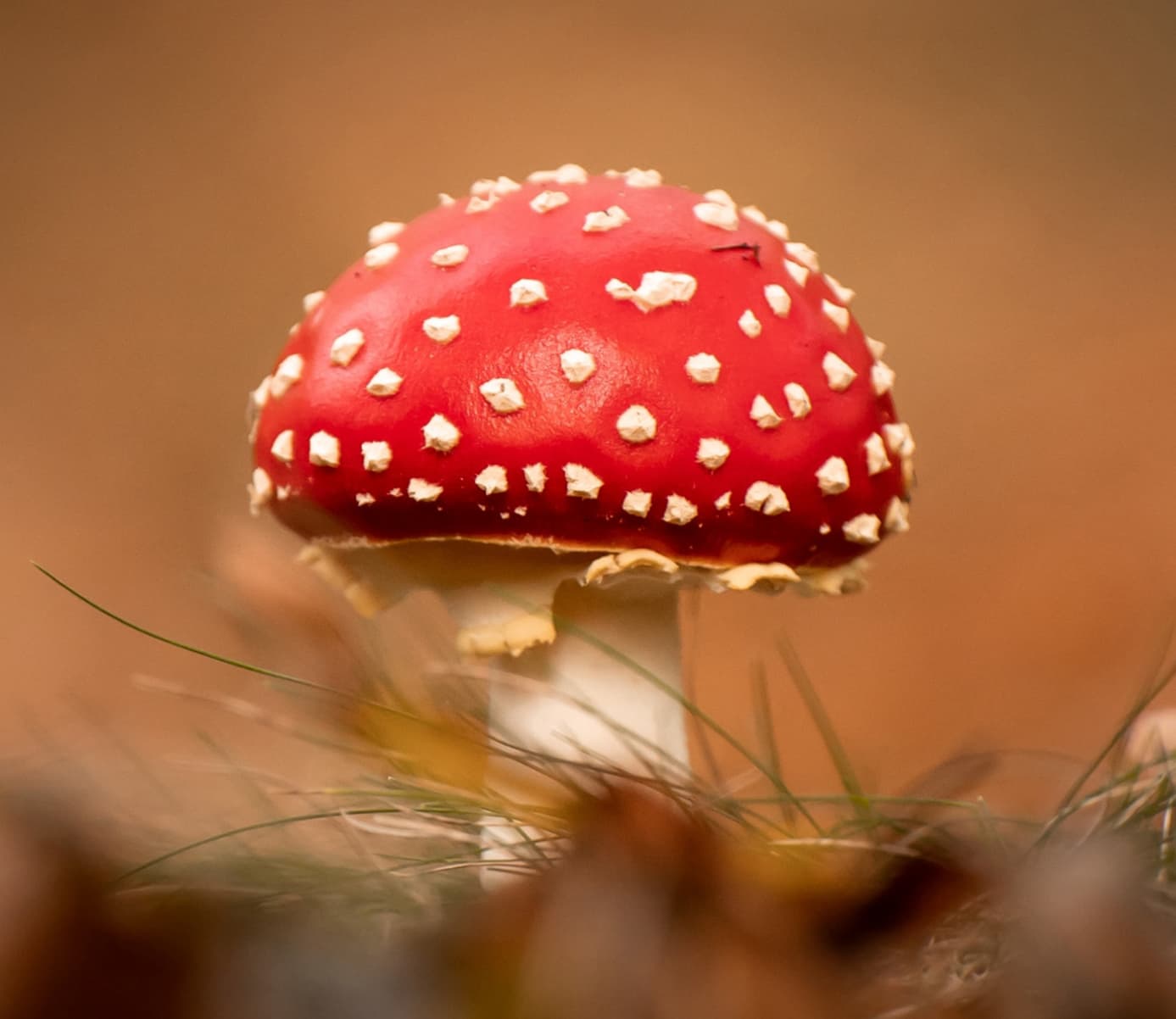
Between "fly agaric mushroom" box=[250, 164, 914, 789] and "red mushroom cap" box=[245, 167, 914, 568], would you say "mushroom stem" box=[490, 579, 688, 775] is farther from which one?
"red mushroom cap" box=[245, 167, 914, 568]

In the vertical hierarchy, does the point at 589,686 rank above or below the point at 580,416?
below

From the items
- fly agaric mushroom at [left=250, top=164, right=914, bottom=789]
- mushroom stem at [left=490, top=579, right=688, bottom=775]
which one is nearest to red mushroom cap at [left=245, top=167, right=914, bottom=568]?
fly agaric mushroom at [left=250, top=164, right=914, bottom=789]

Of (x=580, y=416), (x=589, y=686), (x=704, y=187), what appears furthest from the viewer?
(x=704, y=187)

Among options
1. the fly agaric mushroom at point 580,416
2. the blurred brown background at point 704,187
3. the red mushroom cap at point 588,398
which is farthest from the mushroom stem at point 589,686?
the blurred brown background at point 704,187

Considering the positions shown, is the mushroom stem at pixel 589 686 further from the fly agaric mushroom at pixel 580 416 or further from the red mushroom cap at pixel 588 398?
the red mushroom cap at pixel 588 398

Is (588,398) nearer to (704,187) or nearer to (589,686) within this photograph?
(589,686)

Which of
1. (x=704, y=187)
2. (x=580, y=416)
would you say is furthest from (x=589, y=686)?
(x=704, y=187)

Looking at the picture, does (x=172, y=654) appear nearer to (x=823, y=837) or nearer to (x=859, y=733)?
(x=859, y=733)
